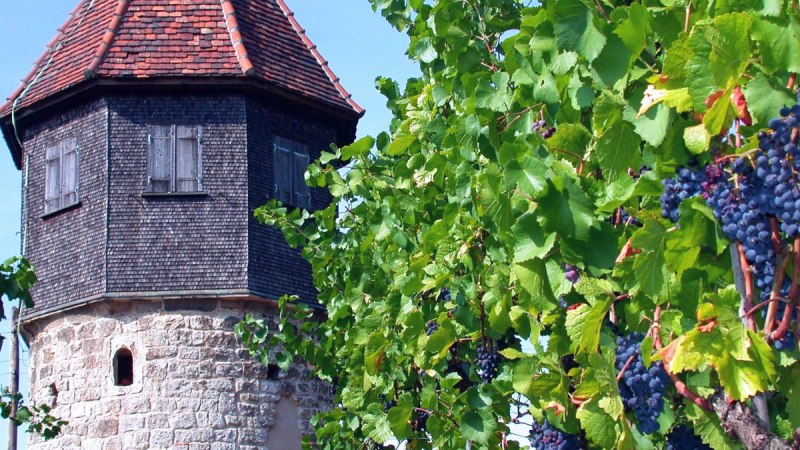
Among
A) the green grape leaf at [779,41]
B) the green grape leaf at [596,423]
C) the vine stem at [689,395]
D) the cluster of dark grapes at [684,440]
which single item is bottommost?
the cluster of dark grapes at [684,440]

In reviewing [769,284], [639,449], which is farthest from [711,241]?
[639,449]

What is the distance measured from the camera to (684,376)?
365cm

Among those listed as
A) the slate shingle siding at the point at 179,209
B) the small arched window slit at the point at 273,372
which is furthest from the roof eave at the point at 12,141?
the small arched window slit at the point at 273,372

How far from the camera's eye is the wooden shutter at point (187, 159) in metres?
15.1

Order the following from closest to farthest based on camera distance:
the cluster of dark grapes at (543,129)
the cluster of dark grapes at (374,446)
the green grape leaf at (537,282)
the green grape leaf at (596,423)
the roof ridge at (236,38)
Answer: the green grape leaf at (596,423) → the green grape leaf at (537,282) → the cluster of dark grapes at (543,129) → the cluster of dark grapes at (374,446) → the roof ridge at (236,38)

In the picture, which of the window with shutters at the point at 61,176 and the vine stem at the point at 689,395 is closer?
the vine stem at the point at 689,395

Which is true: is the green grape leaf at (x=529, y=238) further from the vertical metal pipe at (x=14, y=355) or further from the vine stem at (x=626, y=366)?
the vertical metal pipe at (x=14, y=355)

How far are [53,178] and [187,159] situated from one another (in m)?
1.78

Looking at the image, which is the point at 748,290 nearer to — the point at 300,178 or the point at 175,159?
the point at 175,159

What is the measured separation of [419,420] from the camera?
6941 millimetres

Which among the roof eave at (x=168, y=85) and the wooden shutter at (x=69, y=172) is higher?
the roof eave at (x=168, y=85)

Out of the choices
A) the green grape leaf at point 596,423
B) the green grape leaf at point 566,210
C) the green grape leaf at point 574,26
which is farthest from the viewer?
the green grape leaf at point 596,423

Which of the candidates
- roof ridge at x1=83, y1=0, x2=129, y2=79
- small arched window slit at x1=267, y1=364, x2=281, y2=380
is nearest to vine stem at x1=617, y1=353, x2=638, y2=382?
small arched window slit at x1=267, y1=364, x2=281, y2=380

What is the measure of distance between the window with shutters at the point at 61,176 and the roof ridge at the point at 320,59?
10.6ft
